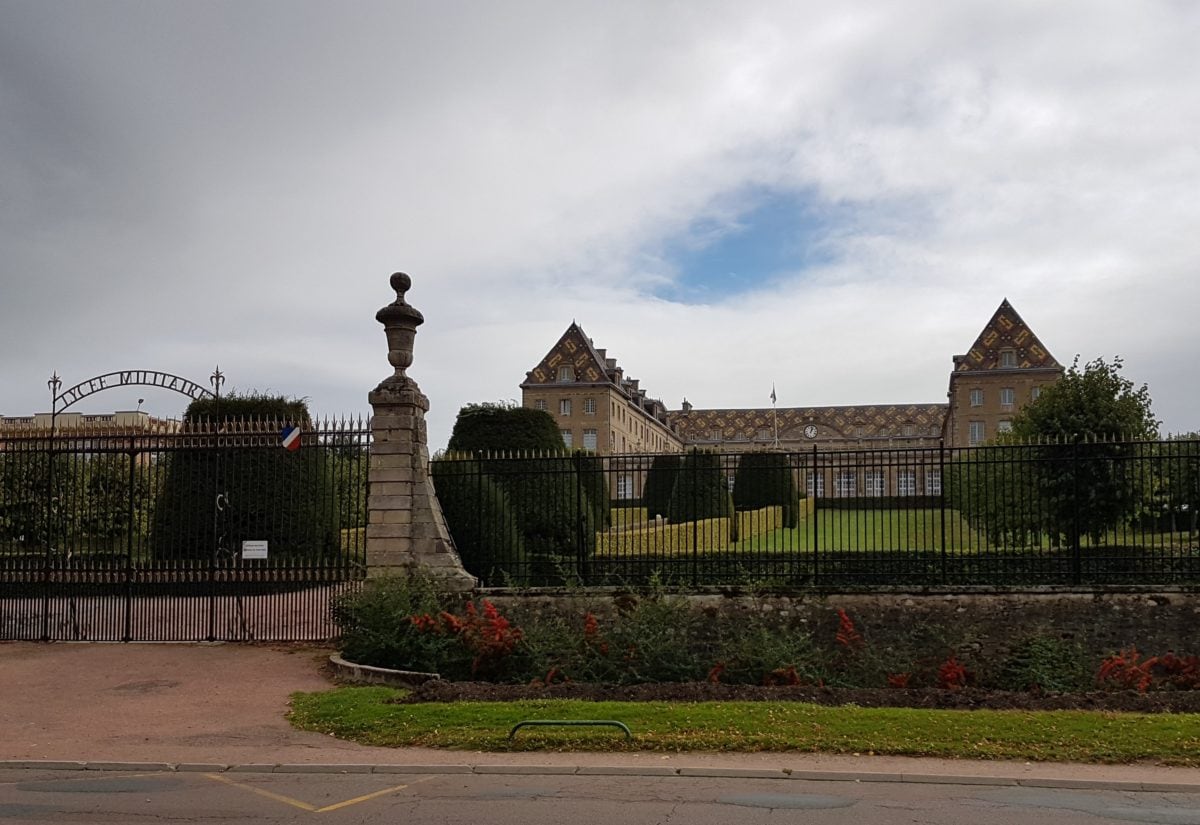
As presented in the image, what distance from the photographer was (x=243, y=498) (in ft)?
63.4

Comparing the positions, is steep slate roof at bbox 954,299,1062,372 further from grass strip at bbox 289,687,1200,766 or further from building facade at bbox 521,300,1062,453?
grass strip at bbox 289,687,1200,766

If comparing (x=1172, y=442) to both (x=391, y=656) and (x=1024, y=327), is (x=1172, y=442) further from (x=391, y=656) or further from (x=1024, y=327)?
(x=1024, y=327)

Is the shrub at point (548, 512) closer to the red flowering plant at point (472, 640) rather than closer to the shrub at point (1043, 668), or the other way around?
the red flowering plant at point (472, 640)

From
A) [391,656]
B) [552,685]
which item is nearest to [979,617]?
[552,685]

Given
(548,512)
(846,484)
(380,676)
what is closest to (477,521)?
(548,512)

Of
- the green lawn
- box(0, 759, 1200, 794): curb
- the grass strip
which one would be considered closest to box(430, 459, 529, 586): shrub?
the green lawn

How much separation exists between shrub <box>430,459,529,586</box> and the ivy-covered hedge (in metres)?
1.68

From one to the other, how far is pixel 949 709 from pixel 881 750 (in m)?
1.61

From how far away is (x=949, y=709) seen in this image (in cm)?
973

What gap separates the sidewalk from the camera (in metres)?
7.89

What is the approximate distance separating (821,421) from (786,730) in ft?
313

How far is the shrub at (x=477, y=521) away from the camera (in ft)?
49.5

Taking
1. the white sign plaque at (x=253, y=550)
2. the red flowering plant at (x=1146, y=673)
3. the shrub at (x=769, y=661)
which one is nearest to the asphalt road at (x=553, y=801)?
the shrub at (x=769, y=661)

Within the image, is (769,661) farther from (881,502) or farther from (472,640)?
(881,502)
